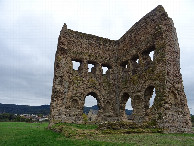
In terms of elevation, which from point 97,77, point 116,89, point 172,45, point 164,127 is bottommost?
point 164,127

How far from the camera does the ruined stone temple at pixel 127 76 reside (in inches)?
453

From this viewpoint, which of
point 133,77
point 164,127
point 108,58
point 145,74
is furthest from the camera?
point 108,58

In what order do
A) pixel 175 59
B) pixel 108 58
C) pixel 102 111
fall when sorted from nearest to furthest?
pixel 175 59 < pixel 102 111 < pixel 108 58

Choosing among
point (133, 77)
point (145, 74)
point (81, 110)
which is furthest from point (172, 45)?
point (81, 110)

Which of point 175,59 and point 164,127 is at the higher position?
point 175,59

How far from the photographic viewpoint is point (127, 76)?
15.8 m

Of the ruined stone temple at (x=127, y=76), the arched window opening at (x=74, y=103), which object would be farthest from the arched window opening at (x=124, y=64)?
the arched window opening at (x=74, y=103)

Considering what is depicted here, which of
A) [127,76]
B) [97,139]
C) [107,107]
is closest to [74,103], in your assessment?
[107,107]

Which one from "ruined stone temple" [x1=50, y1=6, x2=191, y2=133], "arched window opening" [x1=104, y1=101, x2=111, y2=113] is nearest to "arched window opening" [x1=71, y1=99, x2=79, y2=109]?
"ruined stone temple" [x1=50, y1=6, x2=191, y2=133]

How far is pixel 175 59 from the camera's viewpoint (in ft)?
40.6

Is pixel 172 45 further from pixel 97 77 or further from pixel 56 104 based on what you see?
pixel 56 104

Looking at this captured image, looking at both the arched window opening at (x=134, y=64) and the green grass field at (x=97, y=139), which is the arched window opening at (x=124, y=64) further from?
the green grass field at (x=97, y=139)

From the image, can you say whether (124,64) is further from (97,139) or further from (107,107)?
(97,139)

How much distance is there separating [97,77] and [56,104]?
454 cm
